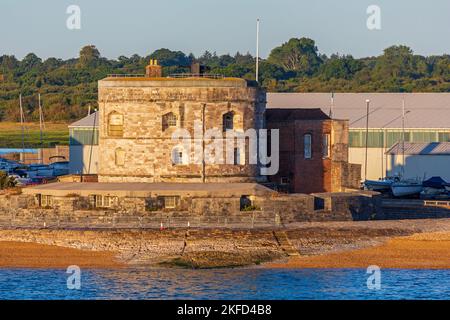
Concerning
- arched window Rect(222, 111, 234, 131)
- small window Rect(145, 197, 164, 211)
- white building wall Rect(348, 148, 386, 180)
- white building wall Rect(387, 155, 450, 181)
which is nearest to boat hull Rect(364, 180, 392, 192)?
white building wall Rect(387, 155, 450, 181)

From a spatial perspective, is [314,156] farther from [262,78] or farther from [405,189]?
[262,78]

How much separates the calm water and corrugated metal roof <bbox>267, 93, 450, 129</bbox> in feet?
145

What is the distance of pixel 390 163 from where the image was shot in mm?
91438

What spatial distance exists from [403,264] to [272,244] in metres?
5.48

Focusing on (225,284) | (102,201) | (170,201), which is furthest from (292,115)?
(225,284)

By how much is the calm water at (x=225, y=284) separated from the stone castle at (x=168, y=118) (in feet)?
42.6

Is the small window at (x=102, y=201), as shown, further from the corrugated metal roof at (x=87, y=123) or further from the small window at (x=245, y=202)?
the corrugated metal roof at (x=87, y=123)

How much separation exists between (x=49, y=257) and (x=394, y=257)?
1414cm

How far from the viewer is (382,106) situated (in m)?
99.8

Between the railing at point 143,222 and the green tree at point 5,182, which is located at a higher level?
the green tree at point 5,182

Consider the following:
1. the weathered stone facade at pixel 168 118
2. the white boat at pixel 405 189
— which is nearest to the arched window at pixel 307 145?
the weathered stone facade at pixel 168 118

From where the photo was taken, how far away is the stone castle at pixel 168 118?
212 ft

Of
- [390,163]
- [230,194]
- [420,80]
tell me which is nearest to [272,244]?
[230,194]
